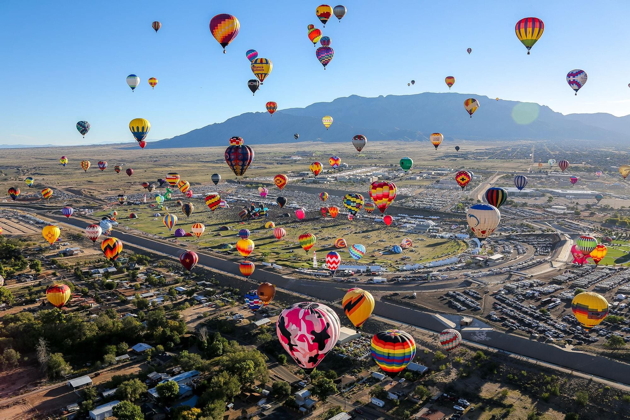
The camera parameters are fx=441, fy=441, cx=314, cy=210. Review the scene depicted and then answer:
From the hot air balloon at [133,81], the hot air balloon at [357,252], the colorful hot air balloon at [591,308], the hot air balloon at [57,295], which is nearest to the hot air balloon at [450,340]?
the colorful hot air balloon at [591,308]

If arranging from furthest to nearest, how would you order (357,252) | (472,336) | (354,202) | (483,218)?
(354,202) < (357,252) < (483,218) < (472,336)

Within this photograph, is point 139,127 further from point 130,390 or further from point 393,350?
point 393,350

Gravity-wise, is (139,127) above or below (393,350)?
above

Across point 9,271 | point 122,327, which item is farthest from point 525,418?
point 9,271

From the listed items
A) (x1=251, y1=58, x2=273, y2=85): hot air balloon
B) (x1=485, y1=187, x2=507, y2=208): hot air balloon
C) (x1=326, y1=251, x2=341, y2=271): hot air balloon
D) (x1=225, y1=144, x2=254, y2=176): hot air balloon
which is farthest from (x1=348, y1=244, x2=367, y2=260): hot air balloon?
(x1=251, y1=58, x2=273, y2=85): hot air balloon

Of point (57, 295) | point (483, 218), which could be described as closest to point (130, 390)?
point (57, 295)

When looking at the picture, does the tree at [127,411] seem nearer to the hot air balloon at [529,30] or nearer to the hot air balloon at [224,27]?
the hot air balloon at [224,27]

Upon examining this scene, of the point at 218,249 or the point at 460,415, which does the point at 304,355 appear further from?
the point at 218,249

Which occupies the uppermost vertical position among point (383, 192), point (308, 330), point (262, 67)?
point (262, 67)

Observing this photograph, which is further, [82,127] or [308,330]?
[82,127]
